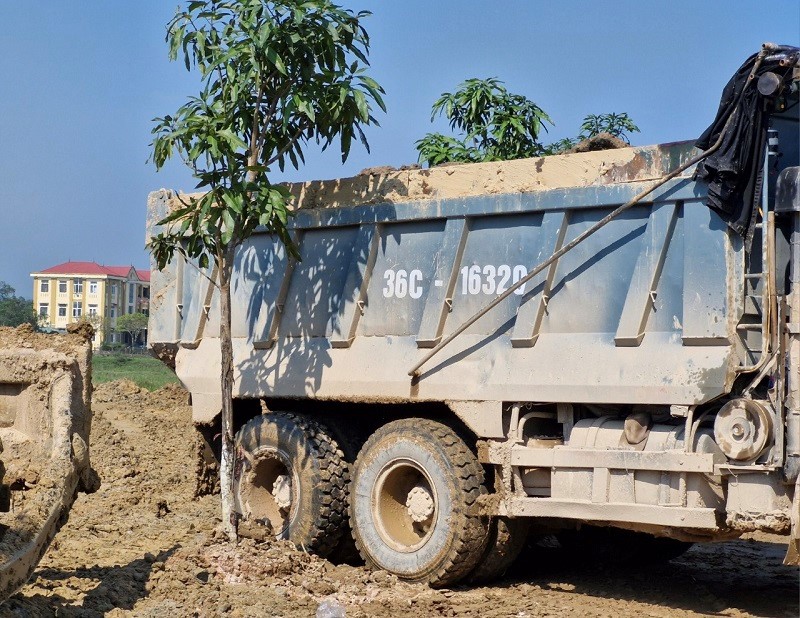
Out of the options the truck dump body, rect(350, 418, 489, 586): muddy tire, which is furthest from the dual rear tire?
the truck dump body

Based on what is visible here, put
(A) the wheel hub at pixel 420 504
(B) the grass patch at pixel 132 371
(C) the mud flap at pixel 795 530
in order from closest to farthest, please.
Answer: (C) the mud flap at pixel 795 530 < (A) the wheel hub at pixel 420 504 < (B) the grass patch at pixel 132 371

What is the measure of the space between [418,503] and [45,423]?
2.62 meters

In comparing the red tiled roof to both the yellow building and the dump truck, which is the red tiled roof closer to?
the yellow building

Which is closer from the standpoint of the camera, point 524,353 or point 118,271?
point 524,353

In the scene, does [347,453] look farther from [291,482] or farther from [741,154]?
[741,154]

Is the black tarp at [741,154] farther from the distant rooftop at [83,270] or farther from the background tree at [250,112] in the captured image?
the distant rooftop at [83,270]

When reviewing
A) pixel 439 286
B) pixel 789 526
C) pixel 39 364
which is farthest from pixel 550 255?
pixel 39 364

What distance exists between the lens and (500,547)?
838 centimetres

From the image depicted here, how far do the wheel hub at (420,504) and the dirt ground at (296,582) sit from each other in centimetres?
47

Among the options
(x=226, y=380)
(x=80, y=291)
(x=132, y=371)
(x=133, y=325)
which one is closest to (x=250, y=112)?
(x=226, y=380)

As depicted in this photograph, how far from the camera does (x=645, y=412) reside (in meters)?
7.71

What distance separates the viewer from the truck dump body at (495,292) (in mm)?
7493

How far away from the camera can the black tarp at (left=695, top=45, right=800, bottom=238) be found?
23.8 ft

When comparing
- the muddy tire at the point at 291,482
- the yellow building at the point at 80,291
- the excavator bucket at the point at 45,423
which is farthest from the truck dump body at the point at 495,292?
the yellow building at the point at 80,291
